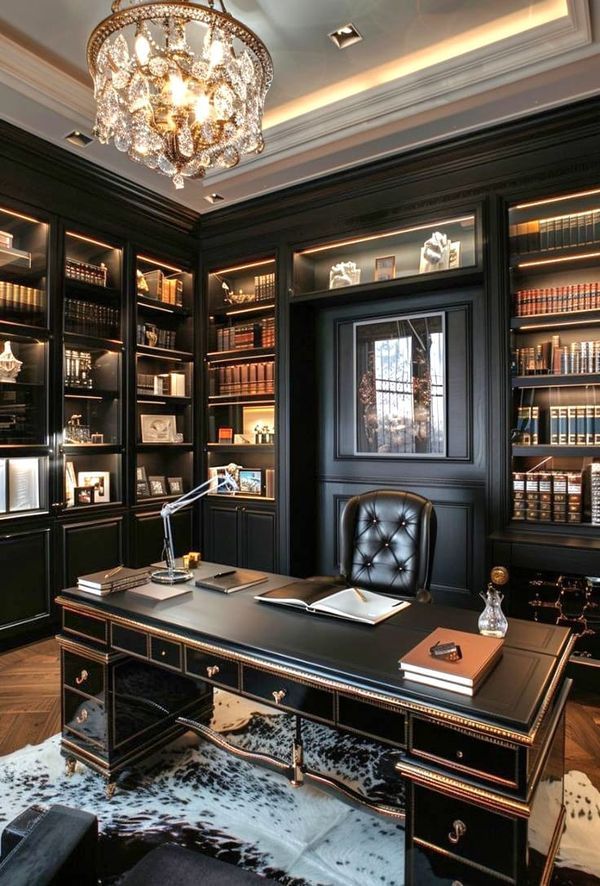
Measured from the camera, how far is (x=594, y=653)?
2895 millimetres

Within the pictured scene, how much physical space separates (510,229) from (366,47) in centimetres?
129

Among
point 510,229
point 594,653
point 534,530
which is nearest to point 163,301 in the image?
point 510,229

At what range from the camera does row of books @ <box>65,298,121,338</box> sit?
152 inches

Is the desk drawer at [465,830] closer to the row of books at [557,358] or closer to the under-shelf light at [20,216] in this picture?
the row of books at [557,358]

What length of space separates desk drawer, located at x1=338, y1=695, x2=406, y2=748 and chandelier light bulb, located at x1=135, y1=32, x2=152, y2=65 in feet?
7.49

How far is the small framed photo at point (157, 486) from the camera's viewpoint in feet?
14.8

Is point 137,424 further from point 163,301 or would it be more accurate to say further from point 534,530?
point 534,530

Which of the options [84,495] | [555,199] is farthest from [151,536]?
[555,199]

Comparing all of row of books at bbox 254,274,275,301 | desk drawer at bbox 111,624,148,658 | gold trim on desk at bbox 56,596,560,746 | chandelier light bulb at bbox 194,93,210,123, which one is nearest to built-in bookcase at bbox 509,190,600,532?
gold trim on desk at bbox 56,596,560,746

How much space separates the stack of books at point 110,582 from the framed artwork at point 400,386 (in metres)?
2.29

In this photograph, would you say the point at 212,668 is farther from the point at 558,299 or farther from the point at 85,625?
the point at 558,299

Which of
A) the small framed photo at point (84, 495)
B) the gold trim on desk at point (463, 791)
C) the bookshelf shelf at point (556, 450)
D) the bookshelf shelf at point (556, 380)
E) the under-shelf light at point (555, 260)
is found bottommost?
the gold trim on desk at point (463, 791)

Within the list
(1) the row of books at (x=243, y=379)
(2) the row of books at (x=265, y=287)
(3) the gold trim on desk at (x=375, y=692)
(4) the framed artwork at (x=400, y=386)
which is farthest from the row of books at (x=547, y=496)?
(2) the row of books at (x=265, y=287)

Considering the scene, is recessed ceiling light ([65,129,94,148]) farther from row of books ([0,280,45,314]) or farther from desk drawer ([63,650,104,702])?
desk drawer ([63,650,104,702])
